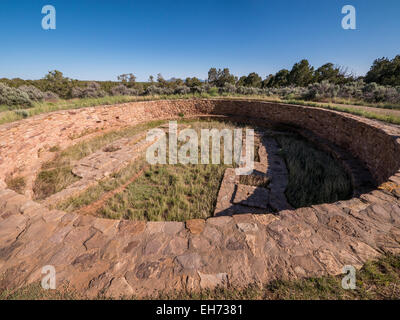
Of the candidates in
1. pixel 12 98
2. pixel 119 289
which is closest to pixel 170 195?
pixel 119 289

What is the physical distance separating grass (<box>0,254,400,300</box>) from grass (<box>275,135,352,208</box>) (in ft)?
6.93

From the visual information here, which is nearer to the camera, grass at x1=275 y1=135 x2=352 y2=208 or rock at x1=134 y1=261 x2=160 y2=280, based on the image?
rock at x1=134 y1=261 x2=160 y2=280

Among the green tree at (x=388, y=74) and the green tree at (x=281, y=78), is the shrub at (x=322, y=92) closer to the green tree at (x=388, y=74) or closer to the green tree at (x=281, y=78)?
the green tree at (x=388, y=74)

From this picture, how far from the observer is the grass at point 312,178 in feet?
12.1

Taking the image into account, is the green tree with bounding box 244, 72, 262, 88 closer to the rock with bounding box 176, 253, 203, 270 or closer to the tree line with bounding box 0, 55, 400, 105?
the tree line with bounding box 0, 55, 400, 105

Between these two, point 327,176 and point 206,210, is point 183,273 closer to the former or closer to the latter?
point 206,210

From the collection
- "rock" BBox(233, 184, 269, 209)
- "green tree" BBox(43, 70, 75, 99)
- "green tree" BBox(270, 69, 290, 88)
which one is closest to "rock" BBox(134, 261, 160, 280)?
"rock" BBox(233, 184, 269, 209)

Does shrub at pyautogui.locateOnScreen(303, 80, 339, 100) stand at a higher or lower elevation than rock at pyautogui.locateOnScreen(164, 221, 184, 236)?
higher

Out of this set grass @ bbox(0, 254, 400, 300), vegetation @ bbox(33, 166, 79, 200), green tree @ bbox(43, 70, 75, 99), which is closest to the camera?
grass @ bbox(0, 254, 400, 300)

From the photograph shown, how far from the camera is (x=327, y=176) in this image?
4504 mm

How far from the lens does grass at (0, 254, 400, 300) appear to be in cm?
133
